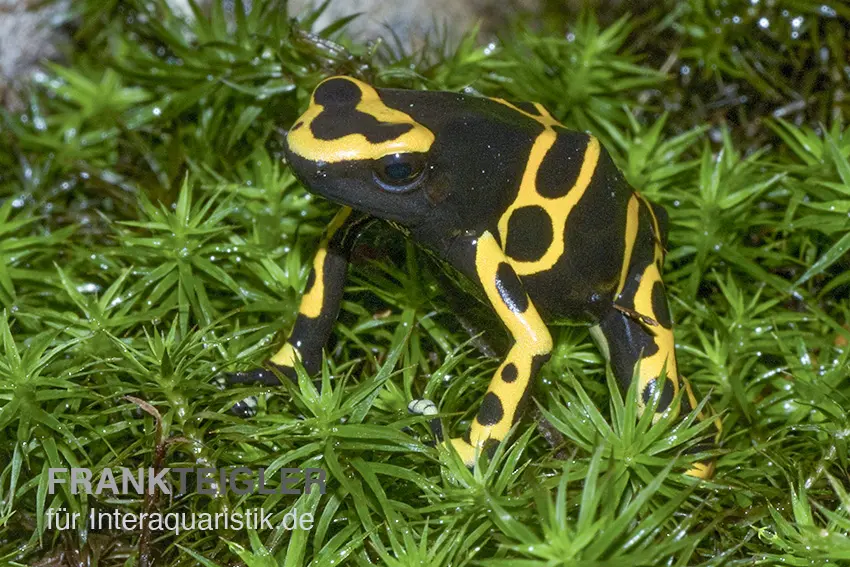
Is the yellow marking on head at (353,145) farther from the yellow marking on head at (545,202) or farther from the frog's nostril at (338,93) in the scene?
the yellow marking on head at (545,202)

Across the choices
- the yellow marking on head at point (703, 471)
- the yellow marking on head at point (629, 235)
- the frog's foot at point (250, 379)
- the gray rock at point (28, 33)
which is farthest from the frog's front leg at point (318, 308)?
the gray rock at point (28, 33)

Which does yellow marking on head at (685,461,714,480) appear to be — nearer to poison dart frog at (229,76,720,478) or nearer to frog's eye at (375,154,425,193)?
poison dart frog at (229,76,720,478)

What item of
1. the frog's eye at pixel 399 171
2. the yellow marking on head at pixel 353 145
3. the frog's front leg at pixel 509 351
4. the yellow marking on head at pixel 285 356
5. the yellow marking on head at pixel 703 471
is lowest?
the yellow marking on head at pixel 703 471

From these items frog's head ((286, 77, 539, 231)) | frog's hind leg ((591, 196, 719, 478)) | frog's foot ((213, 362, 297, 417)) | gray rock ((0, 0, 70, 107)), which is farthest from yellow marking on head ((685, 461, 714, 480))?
gray rock ((0, 0, 70, 107))

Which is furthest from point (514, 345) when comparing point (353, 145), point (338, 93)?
point (338, 93)

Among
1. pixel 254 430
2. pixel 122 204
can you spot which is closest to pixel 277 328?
pixel 254 430

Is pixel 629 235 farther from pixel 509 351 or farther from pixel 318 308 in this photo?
pixel 318 308
